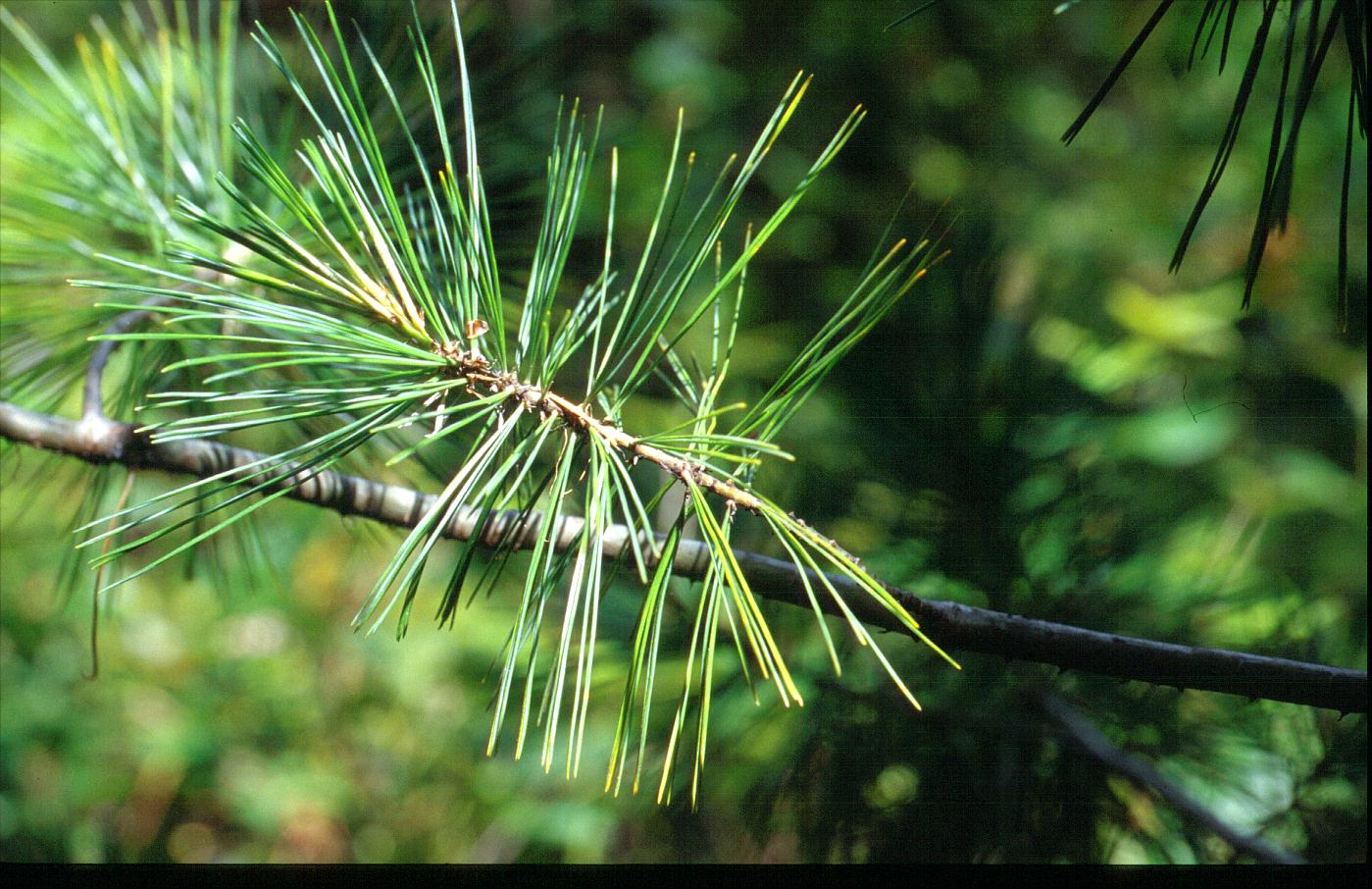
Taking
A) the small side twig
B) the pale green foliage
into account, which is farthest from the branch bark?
the small side twig

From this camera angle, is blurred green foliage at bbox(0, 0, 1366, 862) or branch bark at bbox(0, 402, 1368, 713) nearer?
branch bark at bbox(0, 402, 1368, 713)

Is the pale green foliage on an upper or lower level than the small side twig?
upper

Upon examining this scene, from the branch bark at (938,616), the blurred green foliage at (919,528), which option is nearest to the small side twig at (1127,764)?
the blurred green foliage at (919,528)

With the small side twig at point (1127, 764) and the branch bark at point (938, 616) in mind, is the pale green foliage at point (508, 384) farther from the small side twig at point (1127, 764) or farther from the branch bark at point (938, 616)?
the small side twig at point (1127, 764)

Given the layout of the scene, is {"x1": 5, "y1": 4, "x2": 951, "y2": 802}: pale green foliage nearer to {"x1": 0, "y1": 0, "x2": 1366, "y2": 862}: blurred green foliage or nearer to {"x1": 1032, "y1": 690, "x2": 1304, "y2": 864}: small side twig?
{"x1": 0, "y1": 0, "x2": 1366, "y2": 862}: blurred green foliage

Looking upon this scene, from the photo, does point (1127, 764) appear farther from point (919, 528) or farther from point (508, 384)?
point (508, 384)

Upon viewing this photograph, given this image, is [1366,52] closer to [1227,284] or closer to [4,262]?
[4,262]

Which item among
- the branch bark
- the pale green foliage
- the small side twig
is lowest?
the small side twig

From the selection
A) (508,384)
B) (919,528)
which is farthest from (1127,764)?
(508,384)

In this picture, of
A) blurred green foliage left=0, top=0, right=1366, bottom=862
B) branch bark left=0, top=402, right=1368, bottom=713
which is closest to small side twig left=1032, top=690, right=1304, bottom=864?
blurred green foliage left=0, top=0, right=1366, bottom=862

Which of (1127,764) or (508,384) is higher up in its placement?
(508,384)
